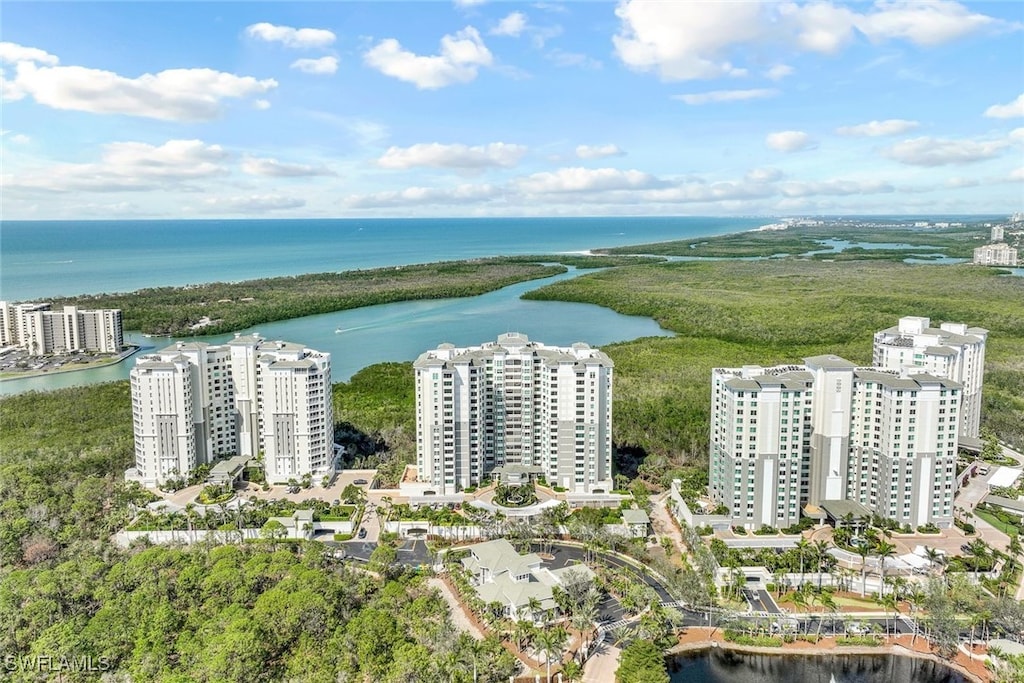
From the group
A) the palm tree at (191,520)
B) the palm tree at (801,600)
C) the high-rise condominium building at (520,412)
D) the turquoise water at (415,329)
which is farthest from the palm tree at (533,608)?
the turquoise water at (415,329)

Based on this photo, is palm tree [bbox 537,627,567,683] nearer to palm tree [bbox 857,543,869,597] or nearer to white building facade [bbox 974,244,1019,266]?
palm tree [bbox 857,543,869,597]

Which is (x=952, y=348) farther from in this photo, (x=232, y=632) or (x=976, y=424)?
(x=232, y=632)

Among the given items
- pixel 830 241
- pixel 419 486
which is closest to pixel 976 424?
pixel 419 486

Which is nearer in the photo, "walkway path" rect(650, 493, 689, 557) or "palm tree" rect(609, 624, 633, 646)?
"palm tree" rect(609, 624, 633, 646)

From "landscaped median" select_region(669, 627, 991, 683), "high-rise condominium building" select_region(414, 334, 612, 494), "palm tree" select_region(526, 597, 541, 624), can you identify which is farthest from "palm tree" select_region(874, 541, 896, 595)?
"palm tree" select_region(526, 597, 541, 624)

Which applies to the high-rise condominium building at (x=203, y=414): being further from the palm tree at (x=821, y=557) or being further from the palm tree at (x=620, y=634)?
the palm tree at (x=821, y=557)
